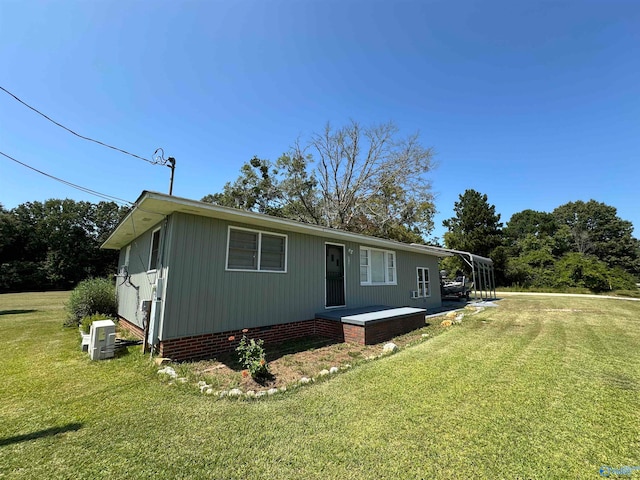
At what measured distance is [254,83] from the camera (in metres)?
9.79

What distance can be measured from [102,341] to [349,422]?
4.88m

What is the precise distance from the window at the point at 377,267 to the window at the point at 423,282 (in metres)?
2.13

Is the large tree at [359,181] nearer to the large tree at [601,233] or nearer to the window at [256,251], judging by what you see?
the window at [256,251]

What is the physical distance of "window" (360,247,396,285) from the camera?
8.98 metres

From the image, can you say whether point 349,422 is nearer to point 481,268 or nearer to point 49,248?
point 481,268

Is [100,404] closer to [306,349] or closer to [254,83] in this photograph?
[306,349]

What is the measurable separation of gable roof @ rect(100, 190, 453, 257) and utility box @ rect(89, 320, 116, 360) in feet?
7.49

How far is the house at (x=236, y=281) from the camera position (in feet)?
16.0

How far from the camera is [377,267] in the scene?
9609mm

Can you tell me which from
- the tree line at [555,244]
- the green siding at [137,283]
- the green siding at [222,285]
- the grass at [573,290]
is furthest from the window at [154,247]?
the grass at [573,290]

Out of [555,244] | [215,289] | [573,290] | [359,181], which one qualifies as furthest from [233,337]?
[555,244]

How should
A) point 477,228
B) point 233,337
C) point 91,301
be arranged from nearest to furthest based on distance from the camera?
point 233,337 < point 91,301 < point 477,228

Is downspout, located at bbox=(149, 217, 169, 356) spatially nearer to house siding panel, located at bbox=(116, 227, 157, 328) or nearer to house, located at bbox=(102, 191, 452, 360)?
house, located at bbox=(102, 191, 452, 360)

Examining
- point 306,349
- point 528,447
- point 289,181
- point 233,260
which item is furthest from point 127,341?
point 289,181
